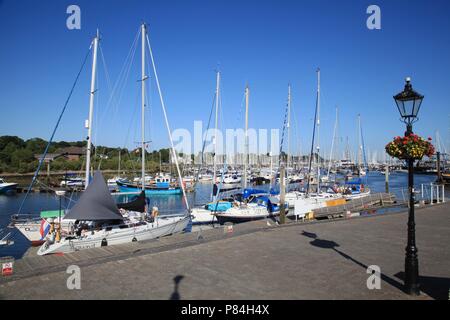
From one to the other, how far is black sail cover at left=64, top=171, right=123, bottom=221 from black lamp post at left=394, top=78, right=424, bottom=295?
12182mm

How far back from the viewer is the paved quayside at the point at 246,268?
25.1 feet

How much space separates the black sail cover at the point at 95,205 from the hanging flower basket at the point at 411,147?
12239 millimetres

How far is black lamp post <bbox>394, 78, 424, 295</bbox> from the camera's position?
288 inches

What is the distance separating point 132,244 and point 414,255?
33.8 feet

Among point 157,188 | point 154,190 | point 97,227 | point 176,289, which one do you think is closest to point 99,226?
point 97,227

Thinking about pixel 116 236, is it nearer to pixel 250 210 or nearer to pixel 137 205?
pixel 137 205

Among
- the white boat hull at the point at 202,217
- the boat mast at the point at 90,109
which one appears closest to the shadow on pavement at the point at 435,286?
the boat mast at the point at 90,109

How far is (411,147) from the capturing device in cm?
768

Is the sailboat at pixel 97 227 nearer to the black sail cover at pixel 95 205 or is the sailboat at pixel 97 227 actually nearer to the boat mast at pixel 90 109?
the black sail cover at pixel 95 205

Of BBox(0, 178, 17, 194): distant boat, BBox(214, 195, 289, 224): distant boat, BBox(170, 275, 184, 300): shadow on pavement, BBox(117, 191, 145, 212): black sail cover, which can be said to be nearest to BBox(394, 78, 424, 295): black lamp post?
BBox(170, 275, 184, 300): shadow on pavement

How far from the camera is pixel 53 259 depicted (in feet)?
37.0

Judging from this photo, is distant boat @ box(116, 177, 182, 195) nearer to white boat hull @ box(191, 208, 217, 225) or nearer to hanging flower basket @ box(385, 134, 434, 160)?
white boat hull @ box(191, 208, 217, 225)

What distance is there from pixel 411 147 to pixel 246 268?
18.2 ft
